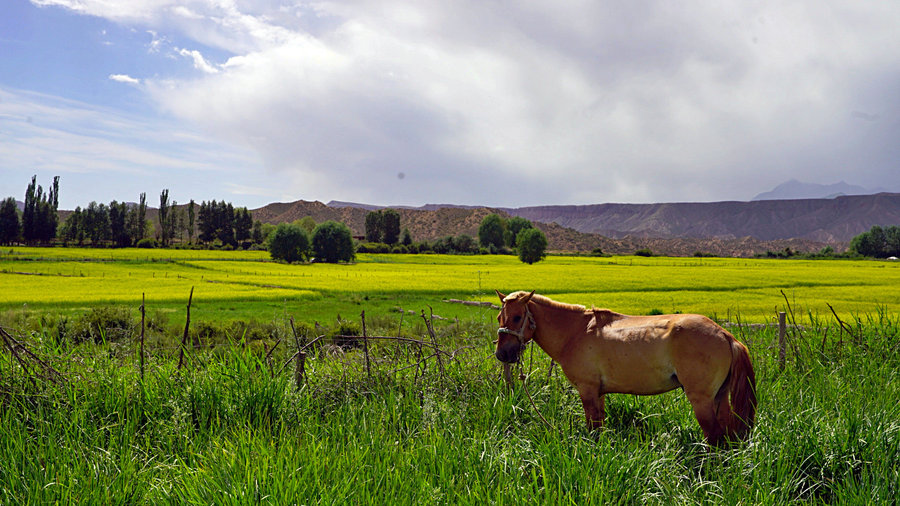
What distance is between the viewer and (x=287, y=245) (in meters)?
78.6

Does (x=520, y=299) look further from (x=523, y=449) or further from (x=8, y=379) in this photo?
(x=8, y=379)

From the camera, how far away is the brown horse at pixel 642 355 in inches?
161

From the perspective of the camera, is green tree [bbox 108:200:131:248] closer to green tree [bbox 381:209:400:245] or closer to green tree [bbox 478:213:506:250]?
green tree [bbox 381:209:400:245]

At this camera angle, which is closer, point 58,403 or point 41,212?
point 58,403

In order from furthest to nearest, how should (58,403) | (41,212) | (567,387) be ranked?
1. (41,212)
2. (567,387)
3. (58,403)

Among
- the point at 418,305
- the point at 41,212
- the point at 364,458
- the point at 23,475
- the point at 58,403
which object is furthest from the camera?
the point at 41,212

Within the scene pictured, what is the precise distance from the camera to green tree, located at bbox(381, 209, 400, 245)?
135 m

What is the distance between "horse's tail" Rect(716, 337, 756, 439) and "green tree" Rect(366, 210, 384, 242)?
438ft

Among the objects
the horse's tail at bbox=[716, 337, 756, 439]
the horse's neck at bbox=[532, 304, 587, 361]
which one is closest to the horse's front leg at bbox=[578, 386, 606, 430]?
the horse's neck at bbox=[532, 304, 587, 361]

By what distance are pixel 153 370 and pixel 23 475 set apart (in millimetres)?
2226

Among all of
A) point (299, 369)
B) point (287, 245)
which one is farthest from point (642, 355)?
point (287, 245)

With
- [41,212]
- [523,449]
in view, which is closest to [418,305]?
[523,449]

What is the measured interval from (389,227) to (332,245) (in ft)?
178

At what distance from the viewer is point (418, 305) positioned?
110 feet
